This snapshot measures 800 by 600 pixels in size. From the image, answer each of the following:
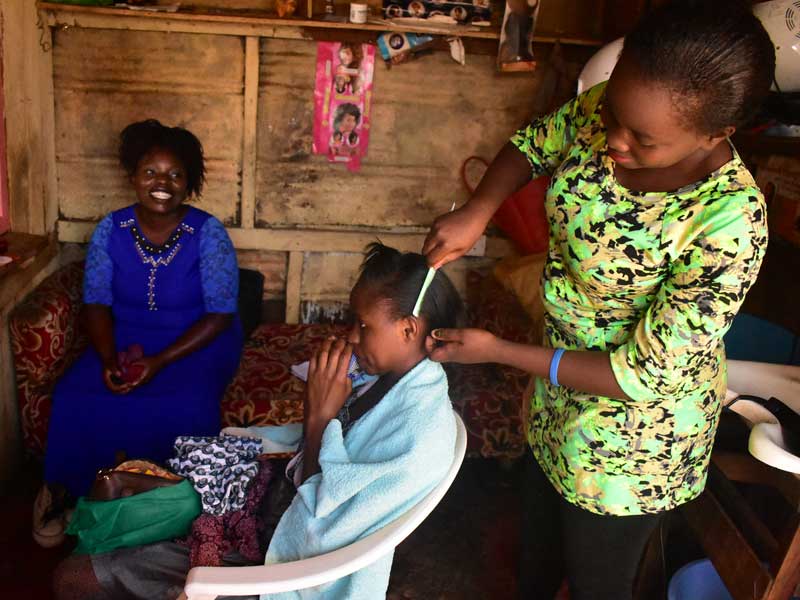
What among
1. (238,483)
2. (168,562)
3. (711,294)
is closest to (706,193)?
(711,294)

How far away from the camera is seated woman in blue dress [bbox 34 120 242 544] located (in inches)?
96.6

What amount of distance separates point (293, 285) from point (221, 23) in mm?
1219

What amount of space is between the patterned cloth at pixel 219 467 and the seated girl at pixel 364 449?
0.43ft

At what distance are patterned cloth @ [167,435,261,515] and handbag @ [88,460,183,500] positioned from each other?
37 mm

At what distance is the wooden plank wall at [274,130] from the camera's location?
3160 mm

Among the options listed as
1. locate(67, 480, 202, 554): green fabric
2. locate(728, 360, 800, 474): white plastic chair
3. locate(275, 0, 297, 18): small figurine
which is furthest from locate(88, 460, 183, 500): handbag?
locate(275, 0, 297, 18): small figurine

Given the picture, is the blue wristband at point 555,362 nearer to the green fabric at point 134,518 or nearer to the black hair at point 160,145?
the green fabric at point 134,518

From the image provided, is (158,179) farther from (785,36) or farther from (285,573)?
(785,36)

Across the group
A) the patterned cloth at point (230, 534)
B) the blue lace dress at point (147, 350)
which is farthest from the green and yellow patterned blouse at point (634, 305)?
the blue lace dress at point (147, 350)

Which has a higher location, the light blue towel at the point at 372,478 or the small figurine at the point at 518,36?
the small figurine at the point at 518,36

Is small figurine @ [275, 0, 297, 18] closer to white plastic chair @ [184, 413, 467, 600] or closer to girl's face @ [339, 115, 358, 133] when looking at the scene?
girl's face @ [339, 115, 358, 133]

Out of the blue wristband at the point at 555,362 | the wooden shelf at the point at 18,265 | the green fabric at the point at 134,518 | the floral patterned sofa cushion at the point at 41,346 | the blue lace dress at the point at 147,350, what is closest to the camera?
the blue wristband at the point at 555,362

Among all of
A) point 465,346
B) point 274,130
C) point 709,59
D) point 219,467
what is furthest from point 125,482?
point 274,130

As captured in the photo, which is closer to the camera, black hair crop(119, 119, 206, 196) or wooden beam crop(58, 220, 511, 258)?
black hair crop(119, 119, 206, 196)
